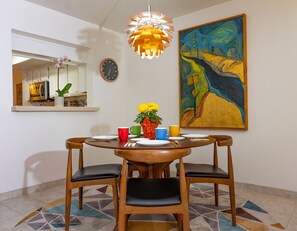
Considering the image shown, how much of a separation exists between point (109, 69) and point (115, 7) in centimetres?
103

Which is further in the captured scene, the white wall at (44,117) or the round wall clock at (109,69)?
the round wall clock at (109,69)

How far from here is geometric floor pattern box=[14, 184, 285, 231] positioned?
190cm

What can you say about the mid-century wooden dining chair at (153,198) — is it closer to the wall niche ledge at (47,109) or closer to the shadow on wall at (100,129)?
the wall niche ledge at (47,109)

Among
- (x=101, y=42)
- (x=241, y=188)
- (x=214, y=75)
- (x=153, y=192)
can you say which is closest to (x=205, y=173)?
(x=153, y=192)

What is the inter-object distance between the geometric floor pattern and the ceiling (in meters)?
2.42

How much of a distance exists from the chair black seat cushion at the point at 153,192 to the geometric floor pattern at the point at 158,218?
49cm

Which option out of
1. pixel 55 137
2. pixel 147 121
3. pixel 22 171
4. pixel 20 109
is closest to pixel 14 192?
pixel 22 171

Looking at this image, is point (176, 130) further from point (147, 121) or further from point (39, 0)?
point (39, 0)

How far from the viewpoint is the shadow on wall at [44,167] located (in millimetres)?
2783

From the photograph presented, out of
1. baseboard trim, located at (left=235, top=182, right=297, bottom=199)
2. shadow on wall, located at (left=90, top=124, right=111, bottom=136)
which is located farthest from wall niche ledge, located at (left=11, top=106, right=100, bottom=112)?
baseboard trim, located at (left=235, top=182, right=297, bottom=199)

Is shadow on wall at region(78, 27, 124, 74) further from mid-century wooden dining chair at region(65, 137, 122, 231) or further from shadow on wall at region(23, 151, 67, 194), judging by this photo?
mid-century wooden dining chair at region(65, 137, 122, 231)

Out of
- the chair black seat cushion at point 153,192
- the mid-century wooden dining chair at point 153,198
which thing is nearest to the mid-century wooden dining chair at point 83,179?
the chair black seat cushion at point 153,192

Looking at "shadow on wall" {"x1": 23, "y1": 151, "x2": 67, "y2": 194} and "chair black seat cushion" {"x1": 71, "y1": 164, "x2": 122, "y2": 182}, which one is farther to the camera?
"shadow on wall" {"x1": 23, "y1": 151, "x2": 67, "y2": 194}

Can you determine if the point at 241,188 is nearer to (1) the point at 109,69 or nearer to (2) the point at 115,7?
(1) the point at 109,69
